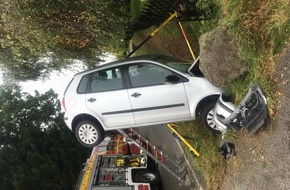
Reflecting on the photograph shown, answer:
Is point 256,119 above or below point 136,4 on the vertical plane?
below

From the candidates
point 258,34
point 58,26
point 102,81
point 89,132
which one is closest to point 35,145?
point 89,132

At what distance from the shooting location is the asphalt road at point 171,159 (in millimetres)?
8852

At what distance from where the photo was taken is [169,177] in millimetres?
11039

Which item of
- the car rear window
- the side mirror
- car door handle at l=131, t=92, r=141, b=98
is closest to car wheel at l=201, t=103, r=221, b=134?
the side mirror

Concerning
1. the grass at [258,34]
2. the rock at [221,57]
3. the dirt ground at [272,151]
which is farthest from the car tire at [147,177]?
the rock at [221,57]

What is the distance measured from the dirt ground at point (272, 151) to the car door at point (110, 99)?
92.2 inches

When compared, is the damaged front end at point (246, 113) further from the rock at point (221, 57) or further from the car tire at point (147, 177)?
the car tire at point (147, 177)

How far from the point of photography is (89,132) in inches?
307

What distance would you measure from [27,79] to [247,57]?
297 inches

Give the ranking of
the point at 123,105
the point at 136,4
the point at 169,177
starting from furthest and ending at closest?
1. the point at 169,177
2. the point at 136,4
3. the point at 123,105

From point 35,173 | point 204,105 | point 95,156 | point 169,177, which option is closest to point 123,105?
point 204,105

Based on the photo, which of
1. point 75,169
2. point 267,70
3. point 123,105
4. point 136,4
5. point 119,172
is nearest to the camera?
point 267,70

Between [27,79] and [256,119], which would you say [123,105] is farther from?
[27,79]

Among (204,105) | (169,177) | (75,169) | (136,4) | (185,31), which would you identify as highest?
(136,4)
